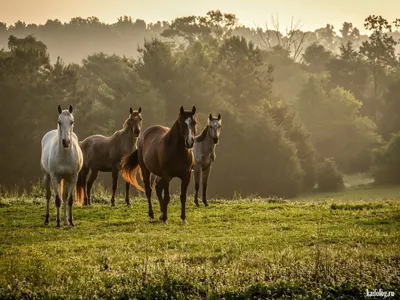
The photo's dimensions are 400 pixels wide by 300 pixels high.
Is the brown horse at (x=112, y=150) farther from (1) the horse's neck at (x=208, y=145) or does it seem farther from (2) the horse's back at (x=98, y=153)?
(1) the horse's neck at (x=208, y=145)

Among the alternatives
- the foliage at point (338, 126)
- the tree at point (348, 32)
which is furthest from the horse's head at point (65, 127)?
the tree at point (348, 32)

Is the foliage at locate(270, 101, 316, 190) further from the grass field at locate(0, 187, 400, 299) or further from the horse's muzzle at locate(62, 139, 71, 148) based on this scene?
the horse's muzzle at locate(62, 139, 71, 148)

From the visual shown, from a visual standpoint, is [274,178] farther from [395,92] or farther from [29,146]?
[395,92]

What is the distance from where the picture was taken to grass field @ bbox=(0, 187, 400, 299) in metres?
8.88

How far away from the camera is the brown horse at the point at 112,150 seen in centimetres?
2098

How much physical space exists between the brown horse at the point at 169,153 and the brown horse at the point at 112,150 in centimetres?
339

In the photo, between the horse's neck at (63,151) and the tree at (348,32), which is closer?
the horse's neck at (63,151)

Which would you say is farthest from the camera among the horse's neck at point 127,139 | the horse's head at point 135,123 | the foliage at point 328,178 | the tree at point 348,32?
the tree at point 348,32

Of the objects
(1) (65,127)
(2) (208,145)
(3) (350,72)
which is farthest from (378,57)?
(1) (65,127)

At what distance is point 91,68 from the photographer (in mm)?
79625

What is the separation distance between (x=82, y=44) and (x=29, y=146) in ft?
374

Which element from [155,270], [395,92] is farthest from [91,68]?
[155,270]

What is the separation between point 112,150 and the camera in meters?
21.9

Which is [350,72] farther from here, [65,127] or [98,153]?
[65,127]
